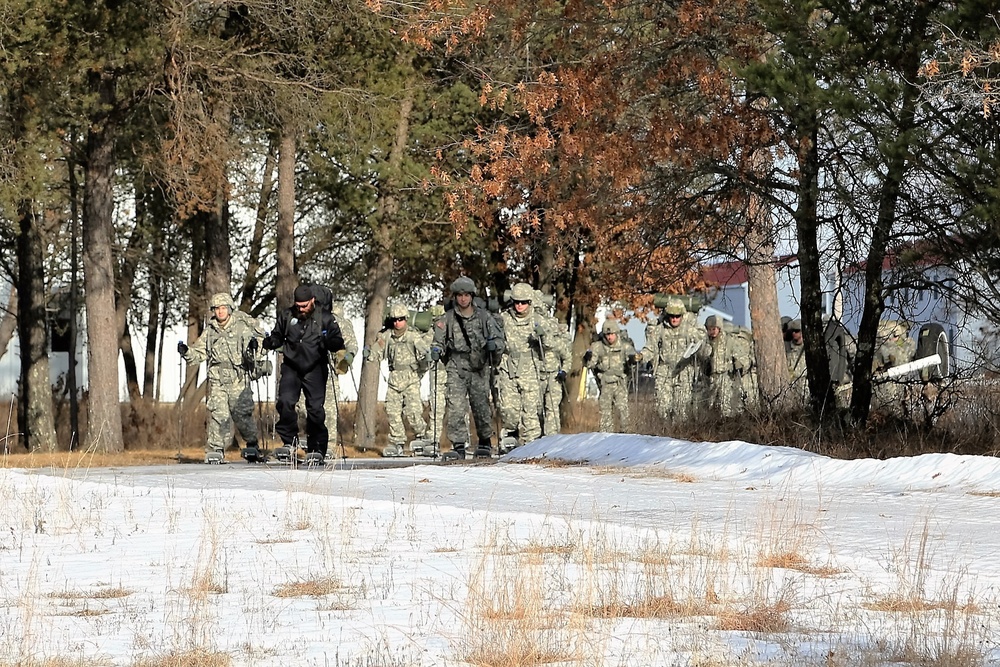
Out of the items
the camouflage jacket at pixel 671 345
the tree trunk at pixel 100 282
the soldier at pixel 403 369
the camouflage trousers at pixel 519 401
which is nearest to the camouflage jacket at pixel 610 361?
the camouflage jacket at pixel 671 345

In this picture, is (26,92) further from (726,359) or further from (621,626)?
(621,626)

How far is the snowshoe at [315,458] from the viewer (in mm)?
18827

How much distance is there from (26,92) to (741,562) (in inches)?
666

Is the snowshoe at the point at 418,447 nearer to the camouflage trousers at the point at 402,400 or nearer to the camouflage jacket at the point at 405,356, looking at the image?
the camouflage trousers at the point at 402,400

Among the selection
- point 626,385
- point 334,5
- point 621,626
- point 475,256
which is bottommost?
point 621,626

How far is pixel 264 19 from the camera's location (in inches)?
942

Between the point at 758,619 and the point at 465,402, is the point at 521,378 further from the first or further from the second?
the point at 758,619

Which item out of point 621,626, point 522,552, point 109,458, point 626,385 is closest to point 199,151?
point 109,458

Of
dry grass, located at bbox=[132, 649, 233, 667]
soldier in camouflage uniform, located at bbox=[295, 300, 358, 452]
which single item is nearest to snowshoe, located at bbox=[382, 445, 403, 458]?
soldier in camouflage uniform, located at bbox=[295, 300, 358, 452]

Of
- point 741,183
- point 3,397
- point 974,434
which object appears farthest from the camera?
point 3,397

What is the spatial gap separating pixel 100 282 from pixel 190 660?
1961 cm

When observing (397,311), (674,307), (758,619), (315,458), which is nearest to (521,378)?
(397,311)

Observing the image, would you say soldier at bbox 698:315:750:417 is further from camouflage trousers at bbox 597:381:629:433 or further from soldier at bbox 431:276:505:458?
soldier at bbox 431:276:505:458

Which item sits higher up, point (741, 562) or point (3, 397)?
point (3, 397)
